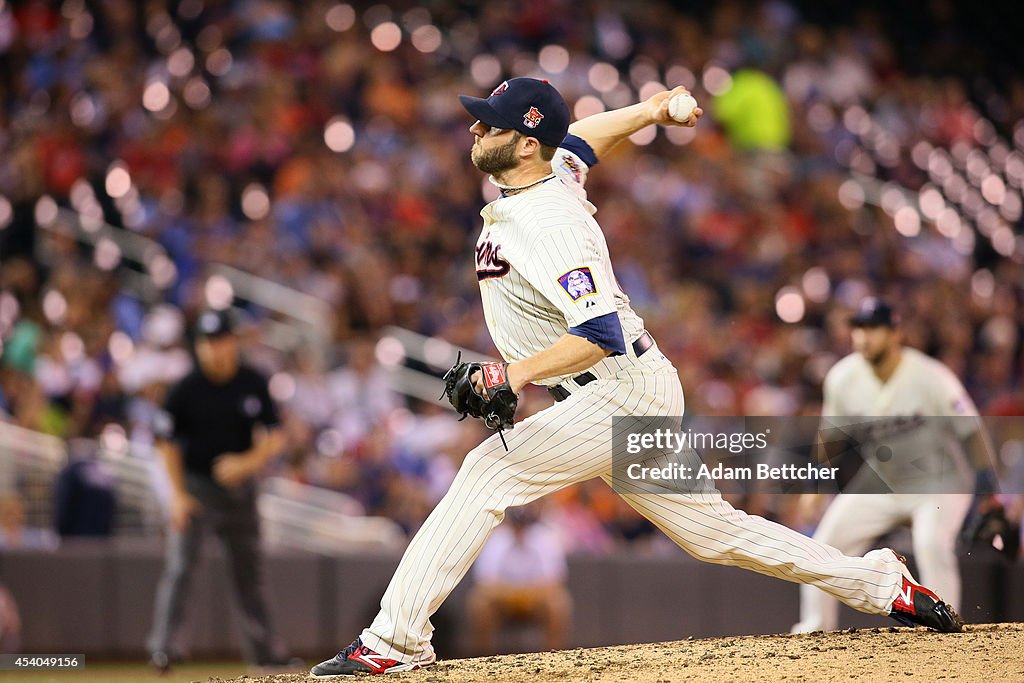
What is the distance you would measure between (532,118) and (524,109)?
4 centimetres

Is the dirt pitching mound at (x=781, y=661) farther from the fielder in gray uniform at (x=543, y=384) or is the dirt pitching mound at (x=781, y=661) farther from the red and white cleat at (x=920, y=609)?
the fielder in gray uniform at (x=543, y=384)

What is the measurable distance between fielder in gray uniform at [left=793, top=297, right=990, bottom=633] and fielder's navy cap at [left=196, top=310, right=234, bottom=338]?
3.28 metres

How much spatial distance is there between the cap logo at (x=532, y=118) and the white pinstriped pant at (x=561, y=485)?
2.71 ft

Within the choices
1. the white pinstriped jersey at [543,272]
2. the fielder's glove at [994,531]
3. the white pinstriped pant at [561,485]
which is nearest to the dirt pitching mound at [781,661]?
the white pinstriped pant at [561,485]

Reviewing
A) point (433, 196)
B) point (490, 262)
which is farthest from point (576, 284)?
point (433, 196)

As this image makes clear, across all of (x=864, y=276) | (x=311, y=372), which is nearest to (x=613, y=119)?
(x=311, y=372)

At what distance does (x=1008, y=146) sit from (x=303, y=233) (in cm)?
797

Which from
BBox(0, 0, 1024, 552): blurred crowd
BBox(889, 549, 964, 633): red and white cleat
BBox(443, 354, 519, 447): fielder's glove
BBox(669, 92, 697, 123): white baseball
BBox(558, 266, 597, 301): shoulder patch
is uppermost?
BBox(0, 0, 1024, 552): blurred crowd

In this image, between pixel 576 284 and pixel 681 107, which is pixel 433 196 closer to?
pixel 681 107

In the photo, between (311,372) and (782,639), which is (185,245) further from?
(782,639)

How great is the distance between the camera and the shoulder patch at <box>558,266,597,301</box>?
13.2 feet

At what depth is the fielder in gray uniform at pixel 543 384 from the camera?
4078 mm

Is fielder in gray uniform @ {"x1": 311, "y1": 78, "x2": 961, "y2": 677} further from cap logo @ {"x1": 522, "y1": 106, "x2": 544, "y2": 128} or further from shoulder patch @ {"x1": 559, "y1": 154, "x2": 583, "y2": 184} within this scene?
shoulder patch @ {"x1": 559, "y1": 154, "x2": 583, "y2": 184}

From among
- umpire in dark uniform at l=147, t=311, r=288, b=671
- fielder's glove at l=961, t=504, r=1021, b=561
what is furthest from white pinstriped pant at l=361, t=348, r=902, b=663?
umpire in dark uniform at l=147, t=311, r=288, b=671
